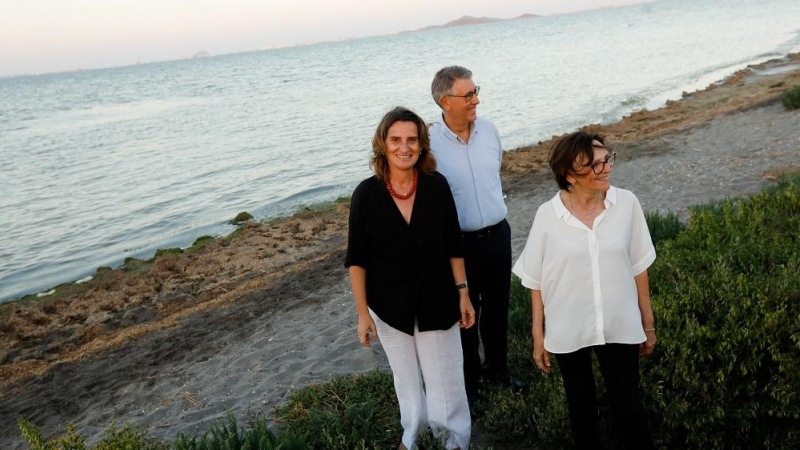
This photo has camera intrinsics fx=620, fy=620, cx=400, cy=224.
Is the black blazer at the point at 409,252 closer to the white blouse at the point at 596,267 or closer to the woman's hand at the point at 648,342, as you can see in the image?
the white blouse at the point at 596,267

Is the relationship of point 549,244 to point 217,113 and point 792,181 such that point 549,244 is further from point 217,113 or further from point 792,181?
point 217,113

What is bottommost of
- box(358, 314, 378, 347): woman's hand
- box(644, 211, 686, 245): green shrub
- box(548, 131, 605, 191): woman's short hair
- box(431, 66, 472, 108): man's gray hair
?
box(644, 211, 686, 245): green shrub

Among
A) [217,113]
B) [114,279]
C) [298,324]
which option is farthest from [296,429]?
[217,113]

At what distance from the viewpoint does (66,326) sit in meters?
9.84

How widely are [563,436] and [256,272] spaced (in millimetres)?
7911

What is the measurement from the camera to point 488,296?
14.1 feet

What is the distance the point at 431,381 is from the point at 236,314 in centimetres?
557

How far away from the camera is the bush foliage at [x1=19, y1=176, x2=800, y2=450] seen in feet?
11.7

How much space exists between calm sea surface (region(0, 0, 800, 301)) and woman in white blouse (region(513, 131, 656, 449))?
12095 millimetres

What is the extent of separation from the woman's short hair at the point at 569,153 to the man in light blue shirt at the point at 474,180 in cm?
89

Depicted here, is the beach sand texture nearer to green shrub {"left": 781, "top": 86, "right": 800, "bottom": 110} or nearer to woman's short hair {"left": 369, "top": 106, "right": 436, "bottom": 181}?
green shrub {"left": 781, "top": 86, "right": 800, "bottom": 110}

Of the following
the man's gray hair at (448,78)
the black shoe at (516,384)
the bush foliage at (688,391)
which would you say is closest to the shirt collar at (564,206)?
the man's gray hair at (448,78)

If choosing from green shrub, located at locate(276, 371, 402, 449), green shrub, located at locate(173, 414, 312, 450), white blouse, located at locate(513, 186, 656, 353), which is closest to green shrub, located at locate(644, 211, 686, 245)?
green shrub, located at locate(276, 371, 402, 449)

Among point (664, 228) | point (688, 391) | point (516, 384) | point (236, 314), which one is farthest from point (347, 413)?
point (236, 314)
